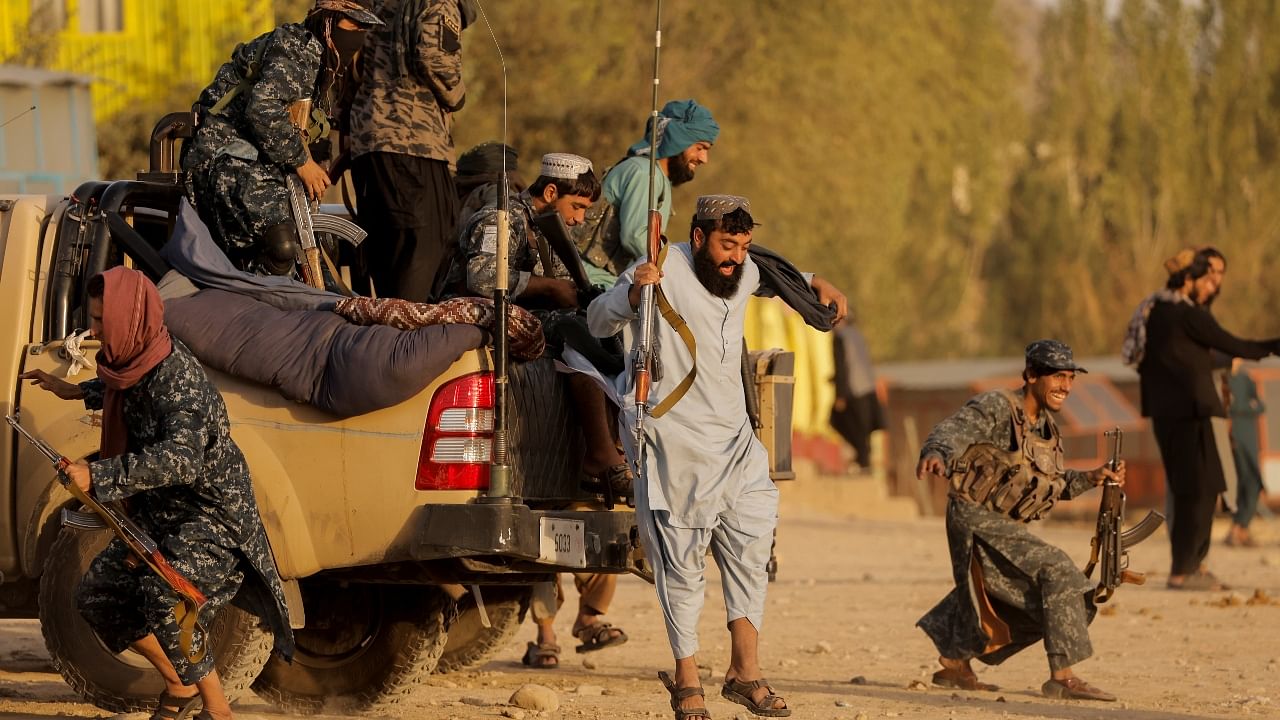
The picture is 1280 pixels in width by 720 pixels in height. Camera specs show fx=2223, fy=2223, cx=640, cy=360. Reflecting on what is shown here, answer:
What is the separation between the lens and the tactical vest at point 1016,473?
30.4 ft

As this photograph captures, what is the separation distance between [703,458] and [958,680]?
8.76 feet

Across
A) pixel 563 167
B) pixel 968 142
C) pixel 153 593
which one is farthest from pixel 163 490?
pixel 968 142

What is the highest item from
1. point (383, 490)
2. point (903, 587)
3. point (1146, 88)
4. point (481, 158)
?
point (1146, 88)

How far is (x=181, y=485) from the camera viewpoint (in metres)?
6.84

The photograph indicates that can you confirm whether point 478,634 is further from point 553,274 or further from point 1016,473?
point 1016,473

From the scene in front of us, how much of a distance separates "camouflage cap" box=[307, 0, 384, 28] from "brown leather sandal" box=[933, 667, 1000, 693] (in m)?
3.67

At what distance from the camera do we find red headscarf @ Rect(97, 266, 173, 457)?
657 centimetres

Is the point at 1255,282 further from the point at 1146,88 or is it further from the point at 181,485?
the point at 181,485

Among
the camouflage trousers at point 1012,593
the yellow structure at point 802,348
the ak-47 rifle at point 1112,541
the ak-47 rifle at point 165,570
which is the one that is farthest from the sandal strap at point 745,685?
the yellow structure at point 802,348

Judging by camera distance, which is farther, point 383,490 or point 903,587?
point 903,587

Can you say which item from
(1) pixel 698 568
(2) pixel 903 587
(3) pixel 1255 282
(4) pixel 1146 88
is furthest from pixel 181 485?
(4) pixel 1146 88

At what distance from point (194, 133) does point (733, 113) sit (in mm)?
28143

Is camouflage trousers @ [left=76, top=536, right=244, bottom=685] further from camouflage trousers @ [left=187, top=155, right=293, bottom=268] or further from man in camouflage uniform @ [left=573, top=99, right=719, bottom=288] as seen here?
man in camouflage uniform @ [left=573, top=99, right=719, bottom=288]

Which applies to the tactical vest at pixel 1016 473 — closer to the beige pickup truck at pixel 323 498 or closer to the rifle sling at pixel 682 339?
the beige pickup truck at pixel 323 498
